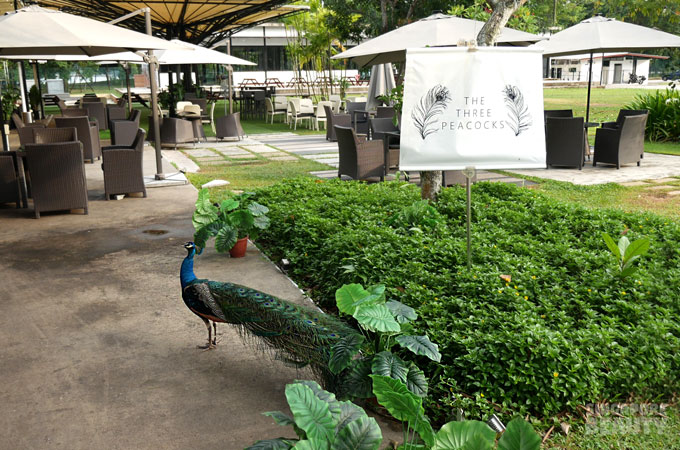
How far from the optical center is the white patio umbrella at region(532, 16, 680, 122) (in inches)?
372

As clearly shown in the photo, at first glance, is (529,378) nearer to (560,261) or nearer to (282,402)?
(282,402)

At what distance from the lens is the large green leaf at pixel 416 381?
2.68 metres

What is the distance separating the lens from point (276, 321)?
2975 millimetres

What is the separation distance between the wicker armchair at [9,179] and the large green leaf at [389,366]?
5.68 meters

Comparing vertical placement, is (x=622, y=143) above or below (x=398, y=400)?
above

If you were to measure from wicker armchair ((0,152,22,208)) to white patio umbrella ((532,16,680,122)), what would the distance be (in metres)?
7.42

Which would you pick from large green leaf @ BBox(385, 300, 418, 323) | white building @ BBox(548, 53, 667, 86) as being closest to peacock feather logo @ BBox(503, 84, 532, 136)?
large green leaf @ BBox(385, 300, 418, 323)

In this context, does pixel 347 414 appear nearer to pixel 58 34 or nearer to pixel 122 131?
pixel 58 34

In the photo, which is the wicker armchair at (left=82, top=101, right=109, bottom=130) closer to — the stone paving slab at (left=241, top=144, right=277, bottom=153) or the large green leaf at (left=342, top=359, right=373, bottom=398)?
the stone paving slab at (left=241, top=144, right=277, bottom=153)

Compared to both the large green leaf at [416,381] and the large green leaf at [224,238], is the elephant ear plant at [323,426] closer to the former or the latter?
the large green leaf at [416,381]

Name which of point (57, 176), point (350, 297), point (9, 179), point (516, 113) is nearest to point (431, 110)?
point (516, 113)

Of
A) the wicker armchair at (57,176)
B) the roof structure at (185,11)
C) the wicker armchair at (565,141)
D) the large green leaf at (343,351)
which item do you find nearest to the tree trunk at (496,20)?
the large green leaf at (343,351)

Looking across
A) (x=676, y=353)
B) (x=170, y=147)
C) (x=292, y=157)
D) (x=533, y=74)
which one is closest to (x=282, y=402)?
(x=676, y=353)

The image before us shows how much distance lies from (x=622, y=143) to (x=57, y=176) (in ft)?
25.0
